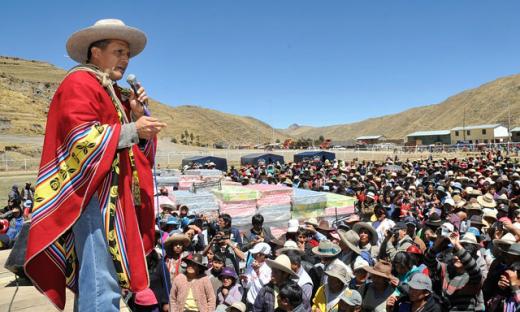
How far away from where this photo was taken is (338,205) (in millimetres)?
10586

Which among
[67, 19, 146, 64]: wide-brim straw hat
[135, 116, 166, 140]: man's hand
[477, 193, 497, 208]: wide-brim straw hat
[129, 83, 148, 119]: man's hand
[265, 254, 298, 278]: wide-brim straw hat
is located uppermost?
[67, 19, 146, 64]: wide-brim straw hat

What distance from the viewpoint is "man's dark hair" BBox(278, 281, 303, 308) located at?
12.7 feet

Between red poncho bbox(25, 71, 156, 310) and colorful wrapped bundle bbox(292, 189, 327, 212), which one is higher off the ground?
red poncho bbox(25, 71, 156, 310)

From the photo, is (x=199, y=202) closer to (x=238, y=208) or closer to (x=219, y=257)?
(x=238, y=208)

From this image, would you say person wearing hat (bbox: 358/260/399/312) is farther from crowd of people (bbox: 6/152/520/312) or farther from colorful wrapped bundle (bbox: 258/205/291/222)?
colorful wrapped bundle (bbox: 258/205/291/222)

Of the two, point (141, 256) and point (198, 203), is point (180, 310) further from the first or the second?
point (198, 203)

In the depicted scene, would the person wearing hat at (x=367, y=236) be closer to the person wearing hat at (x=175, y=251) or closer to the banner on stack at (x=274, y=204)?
the person wearing hat at (x=175, y=251)

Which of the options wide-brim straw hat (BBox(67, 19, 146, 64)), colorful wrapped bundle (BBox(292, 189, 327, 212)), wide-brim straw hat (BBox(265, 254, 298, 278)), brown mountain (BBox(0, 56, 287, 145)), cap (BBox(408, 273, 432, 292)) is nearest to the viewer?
wide-brim straw hat (BBox(67, 19, 146, 64))

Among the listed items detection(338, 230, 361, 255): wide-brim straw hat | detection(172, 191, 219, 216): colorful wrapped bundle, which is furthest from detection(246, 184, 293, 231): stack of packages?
detection(338, 230, 361, 255): wide-brim straw hat

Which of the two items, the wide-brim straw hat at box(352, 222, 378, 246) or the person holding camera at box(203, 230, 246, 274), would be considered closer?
the person holding camera at box(203, 230, 246, 274)

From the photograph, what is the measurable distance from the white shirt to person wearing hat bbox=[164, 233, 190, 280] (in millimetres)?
1006

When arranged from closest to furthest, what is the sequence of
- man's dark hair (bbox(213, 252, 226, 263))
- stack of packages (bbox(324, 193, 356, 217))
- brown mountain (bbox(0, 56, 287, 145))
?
man's dark hair (bbox(213, 252, 226, 263)) < stack of packages (bbox(324, 193, 356, 217)) < brown mountain (bbox(0, 56, 287, 145))

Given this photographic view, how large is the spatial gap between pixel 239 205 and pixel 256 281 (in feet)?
→ 15.9

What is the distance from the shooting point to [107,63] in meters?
2.30
